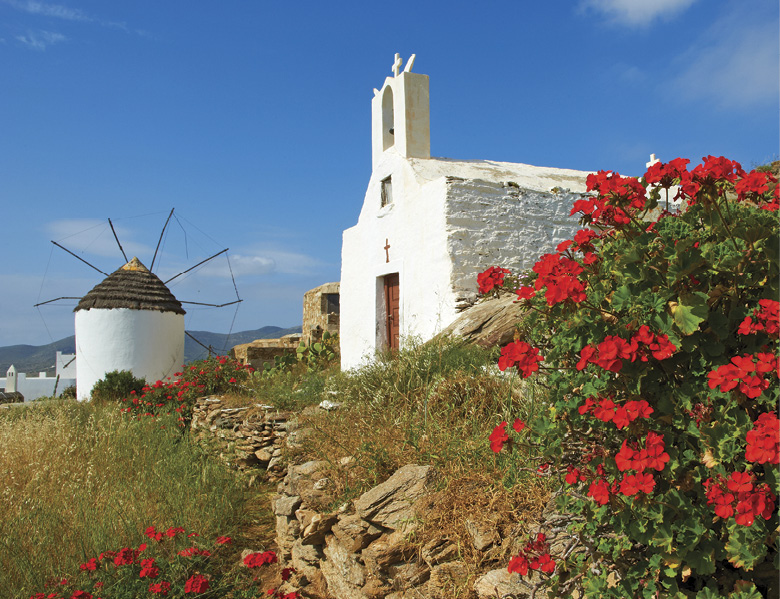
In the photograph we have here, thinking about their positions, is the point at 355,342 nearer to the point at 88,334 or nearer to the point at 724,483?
the point at 88,334

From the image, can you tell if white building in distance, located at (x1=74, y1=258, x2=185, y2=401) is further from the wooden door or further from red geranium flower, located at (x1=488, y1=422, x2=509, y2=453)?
red geranium flower, located at (x1=488, y1=422, x2=509, y2=453)

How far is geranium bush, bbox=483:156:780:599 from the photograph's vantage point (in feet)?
6.73

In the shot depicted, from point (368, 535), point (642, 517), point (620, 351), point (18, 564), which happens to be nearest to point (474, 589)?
point (368, 535)

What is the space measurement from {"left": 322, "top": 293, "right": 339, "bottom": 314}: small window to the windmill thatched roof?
378 cm

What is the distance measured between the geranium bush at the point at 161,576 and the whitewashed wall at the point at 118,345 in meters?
9.62

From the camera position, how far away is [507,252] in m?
8.88

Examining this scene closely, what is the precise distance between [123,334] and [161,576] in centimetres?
1059

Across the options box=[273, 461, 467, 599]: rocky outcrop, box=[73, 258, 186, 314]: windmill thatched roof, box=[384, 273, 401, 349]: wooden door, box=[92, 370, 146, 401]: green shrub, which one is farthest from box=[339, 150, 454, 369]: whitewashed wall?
box=[73, 258, 186, 314]: windmill thatched roof

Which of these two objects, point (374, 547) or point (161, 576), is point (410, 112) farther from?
point (161, 576)

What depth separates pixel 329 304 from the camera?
1513 centimetres

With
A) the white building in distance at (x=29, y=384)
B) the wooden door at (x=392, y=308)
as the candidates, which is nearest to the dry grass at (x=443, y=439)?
the wooden door at (x=392, y=308)

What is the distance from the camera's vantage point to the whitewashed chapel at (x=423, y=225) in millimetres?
8625

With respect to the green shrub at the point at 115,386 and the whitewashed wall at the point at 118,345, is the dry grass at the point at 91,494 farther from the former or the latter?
the whitewashed wall at the point at 118,345

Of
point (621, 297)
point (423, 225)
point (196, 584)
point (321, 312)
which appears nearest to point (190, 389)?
point (321, 312)
